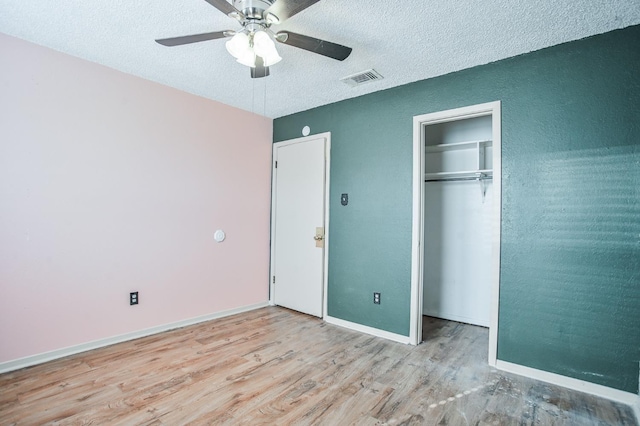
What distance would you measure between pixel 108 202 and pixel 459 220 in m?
3.71

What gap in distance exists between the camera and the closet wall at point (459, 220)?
3553 millimetres

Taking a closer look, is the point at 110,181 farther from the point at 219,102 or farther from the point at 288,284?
the point at 288,284

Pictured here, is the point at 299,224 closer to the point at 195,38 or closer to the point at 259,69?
the point at 259,69

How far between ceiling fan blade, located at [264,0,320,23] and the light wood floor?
229 cm

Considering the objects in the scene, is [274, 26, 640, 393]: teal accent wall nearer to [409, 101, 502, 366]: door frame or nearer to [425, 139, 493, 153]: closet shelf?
[409, 101, 502, 366]: door frame

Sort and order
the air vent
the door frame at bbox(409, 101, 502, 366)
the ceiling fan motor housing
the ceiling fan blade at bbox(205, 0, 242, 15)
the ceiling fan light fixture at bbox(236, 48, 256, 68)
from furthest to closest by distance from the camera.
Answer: the air vent → the door frame at bbox(409, 101, 502, 366) → the ceiling fan light fixture at bbox(236, 48, 256, 68) → the ceiling fan motor housing → the ceiling fan blade at bbox(205, 0, 242, 15)

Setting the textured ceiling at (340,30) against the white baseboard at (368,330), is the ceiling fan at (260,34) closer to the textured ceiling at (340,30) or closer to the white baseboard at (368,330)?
the textured ceiling at (340,30)

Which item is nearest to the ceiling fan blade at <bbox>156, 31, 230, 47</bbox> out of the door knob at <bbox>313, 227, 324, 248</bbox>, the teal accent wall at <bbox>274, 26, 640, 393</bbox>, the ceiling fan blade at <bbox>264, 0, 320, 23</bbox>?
the ceiling fan blade at <bbox>264, 0, 320, 23</bbox>

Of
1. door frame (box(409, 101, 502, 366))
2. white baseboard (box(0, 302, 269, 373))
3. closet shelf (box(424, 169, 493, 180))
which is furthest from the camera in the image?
closet shelf (box(424, 169, 493, 180))

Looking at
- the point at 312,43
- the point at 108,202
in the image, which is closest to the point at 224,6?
the point at 312,43

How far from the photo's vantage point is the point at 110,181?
2.85 m

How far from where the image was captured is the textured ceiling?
6.36 feet

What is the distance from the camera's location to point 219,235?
3.64 m

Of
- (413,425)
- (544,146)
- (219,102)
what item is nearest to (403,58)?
(544,146)
